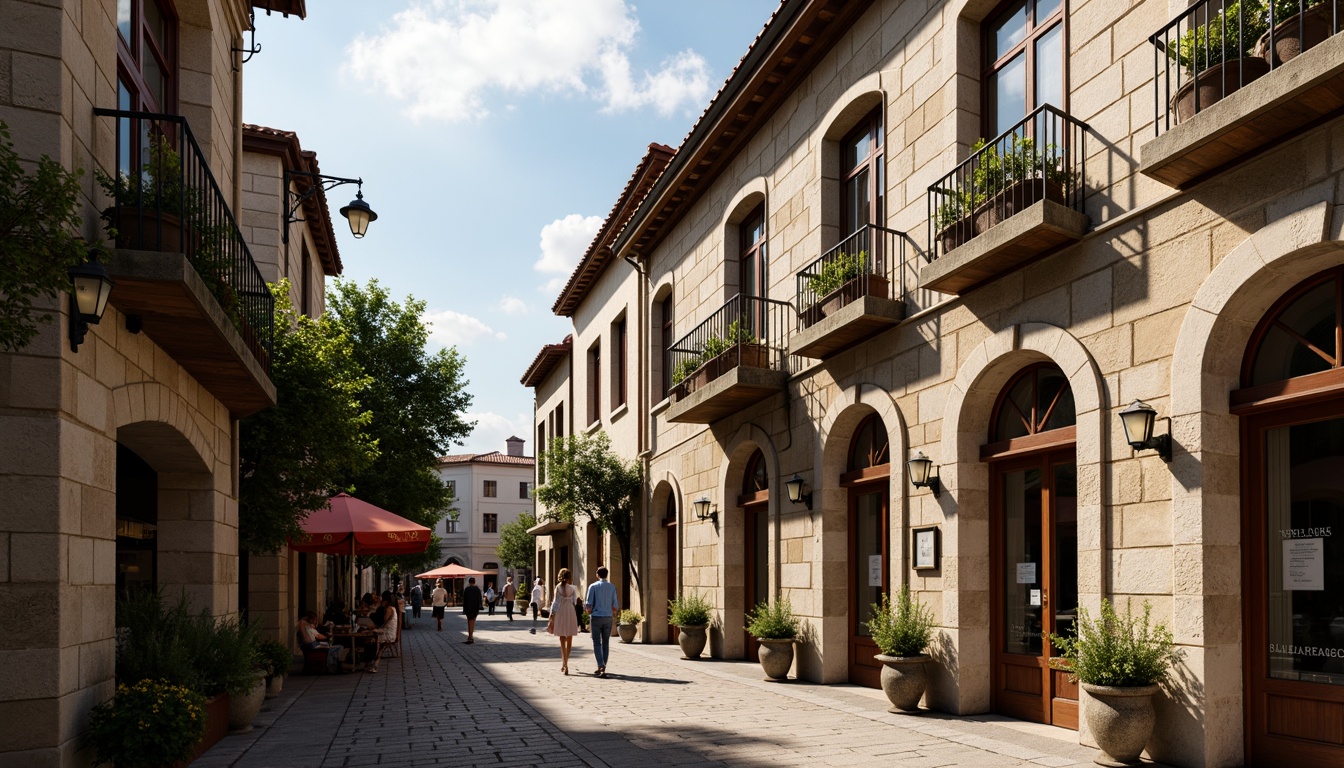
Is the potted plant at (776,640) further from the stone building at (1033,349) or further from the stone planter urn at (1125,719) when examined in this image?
the stone planter urn at (1125,719)

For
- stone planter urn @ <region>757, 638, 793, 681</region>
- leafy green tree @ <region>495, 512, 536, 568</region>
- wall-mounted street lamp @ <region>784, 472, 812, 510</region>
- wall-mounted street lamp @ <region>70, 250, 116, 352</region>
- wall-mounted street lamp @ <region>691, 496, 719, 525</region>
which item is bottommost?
leafy green tree @ <region>495, 512, 536, 568</region>

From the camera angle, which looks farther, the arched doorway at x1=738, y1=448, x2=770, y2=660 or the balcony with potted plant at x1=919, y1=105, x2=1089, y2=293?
the arched doorway at x1=738, y1=448, x2=770, y2=660

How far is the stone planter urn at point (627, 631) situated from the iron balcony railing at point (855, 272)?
9.60 metres

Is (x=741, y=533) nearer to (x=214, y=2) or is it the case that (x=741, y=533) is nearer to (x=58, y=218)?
(x=214, y=2)

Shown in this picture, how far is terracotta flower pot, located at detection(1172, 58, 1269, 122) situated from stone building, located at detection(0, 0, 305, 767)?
6761 millimetres

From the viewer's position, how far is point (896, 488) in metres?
11.0

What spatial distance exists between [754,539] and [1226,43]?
10415mm

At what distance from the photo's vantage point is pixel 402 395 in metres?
25.8

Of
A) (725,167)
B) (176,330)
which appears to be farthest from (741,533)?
(176,330)

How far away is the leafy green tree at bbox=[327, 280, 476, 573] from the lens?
24.8 meters

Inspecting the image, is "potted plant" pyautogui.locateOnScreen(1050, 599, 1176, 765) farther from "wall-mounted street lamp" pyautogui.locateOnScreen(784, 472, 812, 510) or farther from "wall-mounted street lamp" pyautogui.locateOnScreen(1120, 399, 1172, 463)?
"wall-mounted street lamp" pyautogui.locateOnScreen(784, 472, 812, 510)

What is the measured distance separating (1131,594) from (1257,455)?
135 cm

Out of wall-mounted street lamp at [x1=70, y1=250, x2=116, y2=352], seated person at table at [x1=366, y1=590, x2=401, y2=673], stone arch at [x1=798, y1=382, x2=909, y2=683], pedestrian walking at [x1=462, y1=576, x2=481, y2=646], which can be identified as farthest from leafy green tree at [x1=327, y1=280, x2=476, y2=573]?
wall-mounted street lamp at [x1=70, y1=250, x2=116, y2=352]

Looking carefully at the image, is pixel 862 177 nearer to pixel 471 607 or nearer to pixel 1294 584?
pixel 1294 584
